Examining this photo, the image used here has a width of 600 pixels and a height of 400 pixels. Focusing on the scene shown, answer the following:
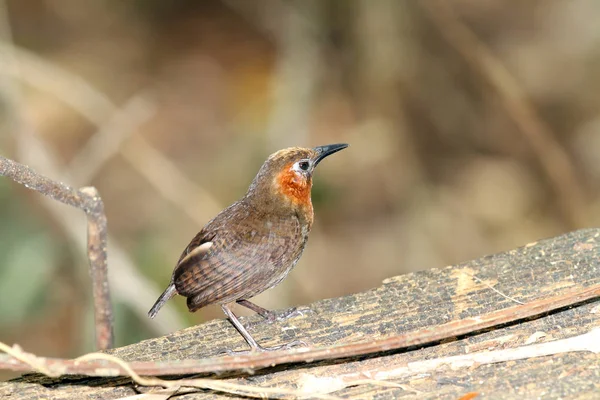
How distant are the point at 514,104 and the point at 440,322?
3632mm

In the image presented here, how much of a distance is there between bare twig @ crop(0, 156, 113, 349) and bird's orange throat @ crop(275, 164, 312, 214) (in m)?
0.71

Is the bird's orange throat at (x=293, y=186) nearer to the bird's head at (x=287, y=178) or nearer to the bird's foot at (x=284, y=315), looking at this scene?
the bird's head at (x=287, y=178)

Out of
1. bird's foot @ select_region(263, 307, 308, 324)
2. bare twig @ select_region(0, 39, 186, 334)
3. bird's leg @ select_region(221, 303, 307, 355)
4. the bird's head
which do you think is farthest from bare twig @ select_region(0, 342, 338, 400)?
bare twig @ select_region(0, 39, 186, 334)

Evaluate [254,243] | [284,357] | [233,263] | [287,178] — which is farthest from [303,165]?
[284,357]

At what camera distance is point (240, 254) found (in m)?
2.93

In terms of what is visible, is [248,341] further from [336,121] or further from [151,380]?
[336,121]

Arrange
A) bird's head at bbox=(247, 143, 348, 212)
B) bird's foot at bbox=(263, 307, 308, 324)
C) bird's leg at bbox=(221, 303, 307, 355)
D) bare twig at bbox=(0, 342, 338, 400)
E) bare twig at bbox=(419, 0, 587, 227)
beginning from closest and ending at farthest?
bare twig at bbox=(0, 342, 338, 400) → bird's leg at bbox=(221, 303, 307, 355) → bird's foot at bbox=(263, 307, 308, 324) → bird's head at bbox=(247, 143, 348, 212) → bare twig at bbox=(419, 0, 587, 227)

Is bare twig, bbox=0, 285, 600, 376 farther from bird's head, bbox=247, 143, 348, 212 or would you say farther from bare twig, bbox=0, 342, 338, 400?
bird's head, bbox=247, 143, 348, 212

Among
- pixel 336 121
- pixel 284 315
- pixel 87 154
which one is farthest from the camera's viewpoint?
pixel 336 121

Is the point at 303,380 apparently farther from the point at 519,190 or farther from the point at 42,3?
the point at 42,3

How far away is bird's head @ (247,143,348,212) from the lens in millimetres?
3135

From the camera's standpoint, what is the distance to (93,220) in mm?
2758

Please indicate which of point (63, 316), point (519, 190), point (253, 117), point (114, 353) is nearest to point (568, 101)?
point (519, 190)

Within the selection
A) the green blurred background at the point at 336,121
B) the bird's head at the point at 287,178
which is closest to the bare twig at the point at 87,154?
the green blurred background at the point at 336,121
